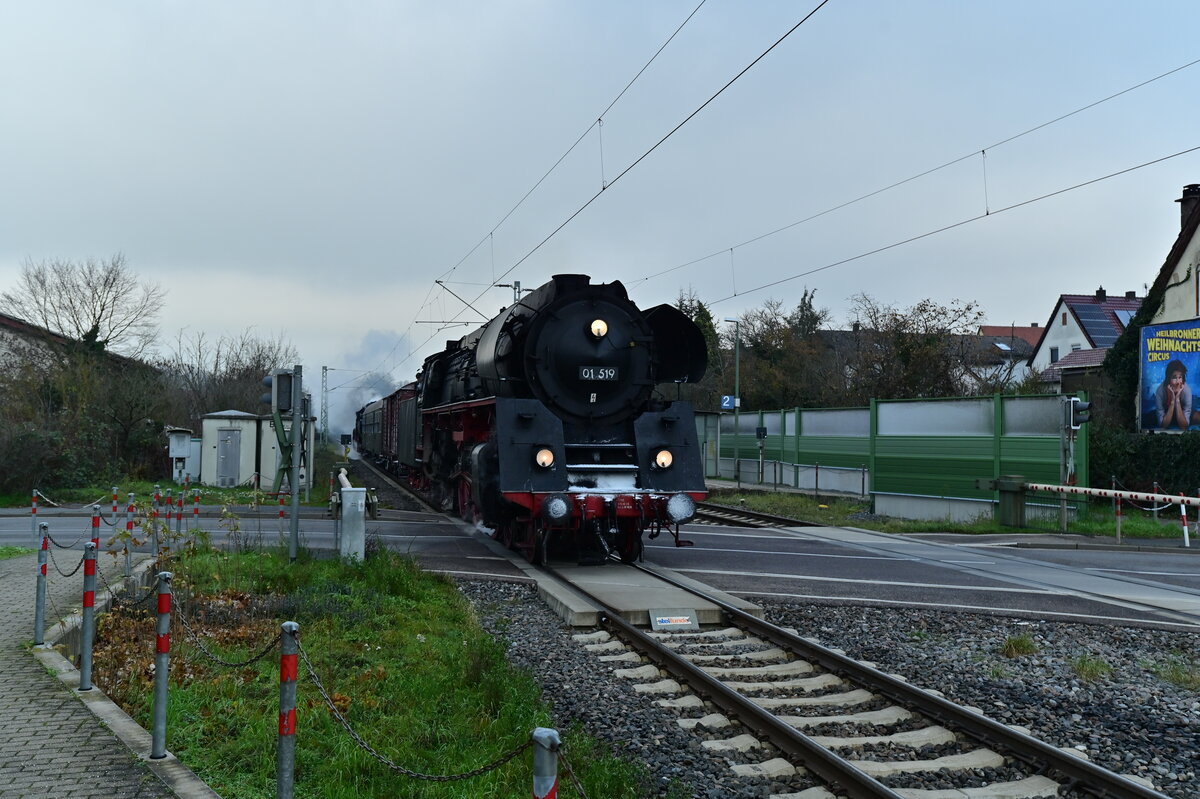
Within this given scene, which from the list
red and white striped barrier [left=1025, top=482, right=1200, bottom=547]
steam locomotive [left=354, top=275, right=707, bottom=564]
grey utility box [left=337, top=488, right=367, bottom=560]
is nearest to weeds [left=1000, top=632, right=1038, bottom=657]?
steam locomotive [left=354, top=275, right=707, bottom=564]

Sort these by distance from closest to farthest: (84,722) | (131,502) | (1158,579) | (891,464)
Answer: (84,722) < (131,502) < (1158,579) < (891,464)

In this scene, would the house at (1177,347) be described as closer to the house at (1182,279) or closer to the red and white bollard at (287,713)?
the house at (1182,279)

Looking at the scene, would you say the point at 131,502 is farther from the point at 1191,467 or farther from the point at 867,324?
the point at 867,324

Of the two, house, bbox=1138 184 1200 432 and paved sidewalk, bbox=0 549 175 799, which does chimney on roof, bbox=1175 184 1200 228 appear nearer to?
house, bbox=1138 184 1200 432

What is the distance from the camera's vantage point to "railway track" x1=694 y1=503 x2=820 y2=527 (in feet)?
67.3

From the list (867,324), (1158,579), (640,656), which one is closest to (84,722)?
(640,656)

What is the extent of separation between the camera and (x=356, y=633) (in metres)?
8.23

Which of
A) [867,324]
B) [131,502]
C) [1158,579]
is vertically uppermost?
[867,324]

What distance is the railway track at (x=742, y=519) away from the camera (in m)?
20.5

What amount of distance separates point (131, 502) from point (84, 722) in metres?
5.88

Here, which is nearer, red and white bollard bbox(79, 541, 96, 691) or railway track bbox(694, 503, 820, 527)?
red and white bollard bbox(79, 541, 96, 691)

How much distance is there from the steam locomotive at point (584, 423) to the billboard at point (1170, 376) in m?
18.7

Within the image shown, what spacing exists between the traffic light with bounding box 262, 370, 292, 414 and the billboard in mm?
23842

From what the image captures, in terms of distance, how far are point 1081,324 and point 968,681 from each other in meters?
56.1
